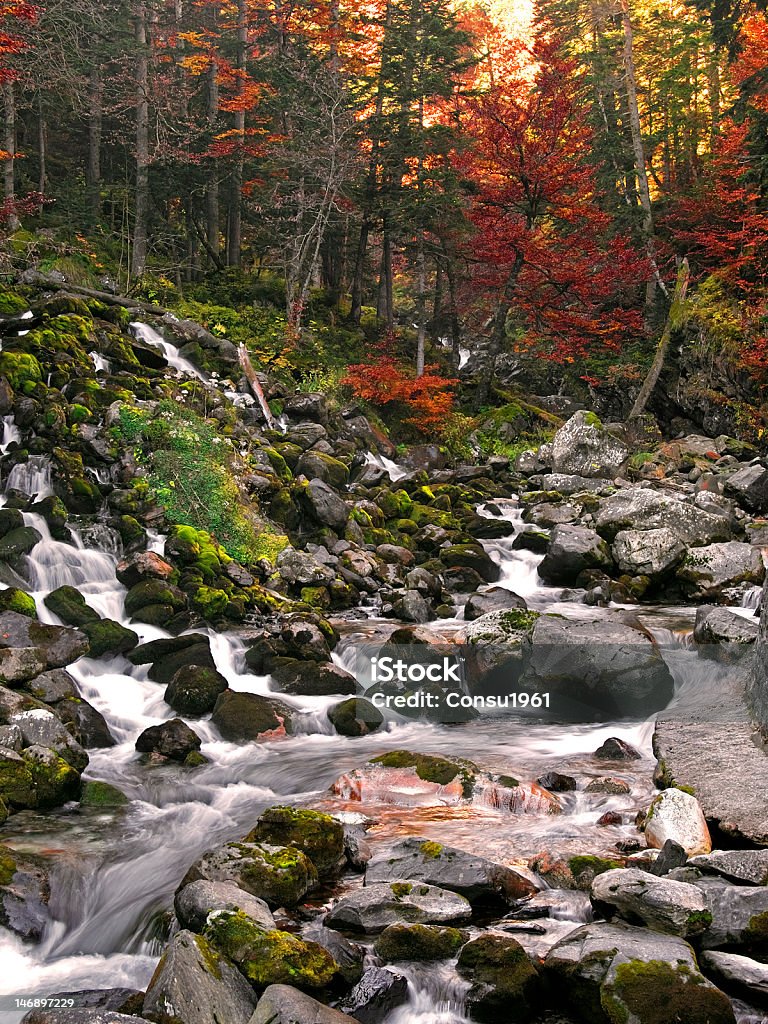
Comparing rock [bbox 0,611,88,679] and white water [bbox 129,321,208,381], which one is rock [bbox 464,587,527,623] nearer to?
rock [bbox 0,611,88,679]

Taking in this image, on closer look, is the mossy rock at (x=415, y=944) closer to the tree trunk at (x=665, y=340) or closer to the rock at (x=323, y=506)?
the rock at (x=323, y=506)

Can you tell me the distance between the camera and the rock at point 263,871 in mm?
4840

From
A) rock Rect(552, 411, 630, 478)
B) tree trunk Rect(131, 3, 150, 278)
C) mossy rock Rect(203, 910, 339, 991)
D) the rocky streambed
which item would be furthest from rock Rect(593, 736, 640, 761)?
tree trunk Rect(131, 3, 150, 278)

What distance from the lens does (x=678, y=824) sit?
520 cm

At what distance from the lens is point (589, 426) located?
20094 millimetres

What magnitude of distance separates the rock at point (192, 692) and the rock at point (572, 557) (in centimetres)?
709

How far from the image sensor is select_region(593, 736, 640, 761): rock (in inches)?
296

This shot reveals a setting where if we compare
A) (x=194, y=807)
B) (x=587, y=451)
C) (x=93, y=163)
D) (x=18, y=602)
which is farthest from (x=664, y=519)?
(x=93, y=163)

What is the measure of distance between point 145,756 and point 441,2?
22.6 meters

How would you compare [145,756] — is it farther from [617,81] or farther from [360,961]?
[617,81]

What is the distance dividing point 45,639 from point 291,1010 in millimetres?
5755

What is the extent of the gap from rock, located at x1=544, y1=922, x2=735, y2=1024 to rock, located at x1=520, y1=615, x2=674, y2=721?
15.9 feet

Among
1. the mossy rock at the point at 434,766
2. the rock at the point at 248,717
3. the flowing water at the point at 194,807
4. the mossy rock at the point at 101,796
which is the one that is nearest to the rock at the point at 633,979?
the flowing water at the point at 194,807

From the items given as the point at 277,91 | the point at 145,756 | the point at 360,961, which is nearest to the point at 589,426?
the point at 277,91
